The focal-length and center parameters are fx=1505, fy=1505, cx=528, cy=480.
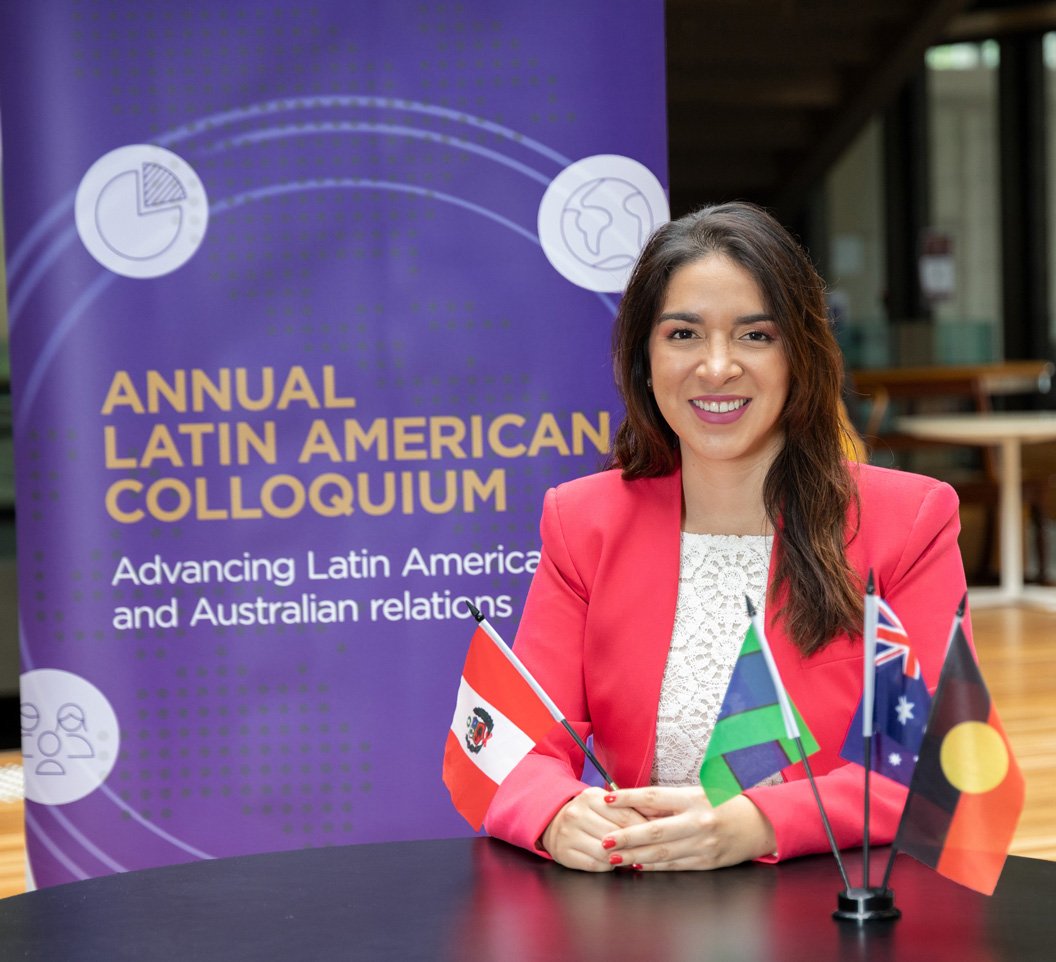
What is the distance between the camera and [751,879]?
1393 mm

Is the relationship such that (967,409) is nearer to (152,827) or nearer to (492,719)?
(152,827)

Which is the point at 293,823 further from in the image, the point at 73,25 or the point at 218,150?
the point at 73,25

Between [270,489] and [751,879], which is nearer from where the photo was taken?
[751,879]

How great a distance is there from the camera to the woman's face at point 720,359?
173 centimetres

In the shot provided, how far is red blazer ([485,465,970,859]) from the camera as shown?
1571mm

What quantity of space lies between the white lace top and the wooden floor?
167cm

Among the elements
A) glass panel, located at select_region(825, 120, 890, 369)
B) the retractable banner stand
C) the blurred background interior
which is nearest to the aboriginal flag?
the retractable banner stand

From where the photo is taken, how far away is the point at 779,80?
25.8ft

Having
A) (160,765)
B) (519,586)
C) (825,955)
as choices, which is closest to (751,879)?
(825,955)

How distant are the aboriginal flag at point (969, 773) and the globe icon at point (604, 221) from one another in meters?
1.57

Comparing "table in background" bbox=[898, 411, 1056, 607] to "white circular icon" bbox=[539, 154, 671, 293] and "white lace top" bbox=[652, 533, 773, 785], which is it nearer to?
"white circular icon" bbox=[539, 154, 671, 293]

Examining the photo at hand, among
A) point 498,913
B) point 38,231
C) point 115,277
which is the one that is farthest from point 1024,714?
point 498,913

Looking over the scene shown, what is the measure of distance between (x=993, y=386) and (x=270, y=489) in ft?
22.4

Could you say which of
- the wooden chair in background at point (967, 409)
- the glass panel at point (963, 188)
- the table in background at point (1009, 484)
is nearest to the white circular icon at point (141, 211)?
the table in background at point (1009, 484)
